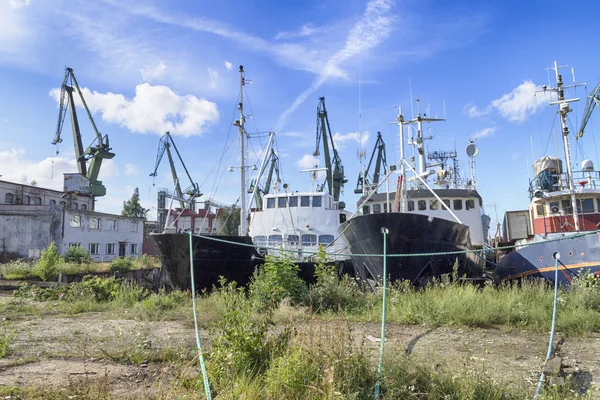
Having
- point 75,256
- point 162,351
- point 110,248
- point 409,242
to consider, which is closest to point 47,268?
point 75,256

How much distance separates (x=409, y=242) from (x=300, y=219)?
6.64 meters

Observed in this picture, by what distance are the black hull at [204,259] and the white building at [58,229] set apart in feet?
62.7

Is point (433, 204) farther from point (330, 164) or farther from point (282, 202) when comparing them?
point (330, 164)

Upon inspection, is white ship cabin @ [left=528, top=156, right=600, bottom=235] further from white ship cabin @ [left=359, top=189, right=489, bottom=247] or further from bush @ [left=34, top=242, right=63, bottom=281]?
bush @ [left=34, top=242, right=63, bottom=281]

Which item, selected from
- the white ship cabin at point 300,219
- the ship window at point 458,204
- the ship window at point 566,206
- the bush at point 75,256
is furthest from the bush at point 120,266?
the ship window at point 566,206

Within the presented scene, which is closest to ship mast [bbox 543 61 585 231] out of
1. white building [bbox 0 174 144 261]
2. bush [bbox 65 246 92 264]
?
bush [bbox 65 246 92 264]

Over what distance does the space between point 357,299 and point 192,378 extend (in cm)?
576

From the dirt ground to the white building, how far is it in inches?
883

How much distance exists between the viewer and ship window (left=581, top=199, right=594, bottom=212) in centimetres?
1359

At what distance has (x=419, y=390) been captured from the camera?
3.53 metres

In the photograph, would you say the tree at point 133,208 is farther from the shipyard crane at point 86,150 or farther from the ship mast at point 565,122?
the ship mast at point 565,122

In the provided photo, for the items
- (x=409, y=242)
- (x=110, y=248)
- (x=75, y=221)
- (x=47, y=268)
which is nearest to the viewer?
(x=409, y=242)

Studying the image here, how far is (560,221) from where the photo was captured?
1341 centimetres

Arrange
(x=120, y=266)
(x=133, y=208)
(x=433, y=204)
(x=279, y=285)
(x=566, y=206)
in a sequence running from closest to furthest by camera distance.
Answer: (x=279, y=285), (x=566, y=206), (x=433, y=204), (x=120, y=266), (x=133, y=208)
